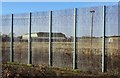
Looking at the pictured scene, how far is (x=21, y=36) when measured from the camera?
11836 mm

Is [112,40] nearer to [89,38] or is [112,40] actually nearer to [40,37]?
[89,38]

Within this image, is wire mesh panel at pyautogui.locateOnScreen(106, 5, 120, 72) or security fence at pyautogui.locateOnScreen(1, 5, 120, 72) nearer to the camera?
wire mesh panel at pyautogui.locateOnScreen(106, 5, 120, 72)

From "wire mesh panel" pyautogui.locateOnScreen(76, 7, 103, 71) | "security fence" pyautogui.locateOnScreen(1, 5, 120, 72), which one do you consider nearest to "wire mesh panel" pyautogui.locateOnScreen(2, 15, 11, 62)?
"security fence" pyautogui.locateOnScreen(1, 5, 120, 72)

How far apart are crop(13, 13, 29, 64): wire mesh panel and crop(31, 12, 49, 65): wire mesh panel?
40 centimetres

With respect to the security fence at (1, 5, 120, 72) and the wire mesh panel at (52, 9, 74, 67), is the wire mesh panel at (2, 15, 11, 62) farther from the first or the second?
the wire mesh panel at (52, 9, 74, 67)

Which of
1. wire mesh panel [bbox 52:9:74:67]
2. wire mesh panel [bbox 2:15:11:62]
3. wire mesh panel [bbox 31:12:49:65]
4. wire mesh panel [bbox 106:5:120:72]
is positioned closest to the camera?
wire mesh panel [bbox 106:5:120:72]

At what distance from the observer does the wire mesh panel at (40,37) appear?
10664 mm

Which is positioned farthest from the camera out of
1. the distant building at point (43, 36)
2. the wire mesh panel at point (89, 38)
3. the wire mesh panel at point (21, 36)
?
the wire mesh panel at point (21, 36)

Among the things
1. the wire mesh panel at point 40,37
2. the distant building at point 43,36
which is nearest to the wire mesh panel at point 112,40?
the distant building at point 43,36

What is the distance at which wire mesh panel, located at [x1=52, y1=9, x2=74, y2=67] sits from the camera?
32.1 ft

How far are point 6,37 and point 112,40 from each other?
4.85 m

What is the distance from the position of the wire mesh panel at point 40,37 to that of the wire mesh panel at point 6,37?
4.20 feet

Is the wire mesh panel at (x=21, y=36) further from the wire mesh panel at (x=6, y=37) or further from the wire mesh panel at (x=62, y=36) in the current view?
the wire mesh panel at (x=62, y=36)

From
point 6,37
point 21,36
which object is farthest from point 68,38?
point 6,37
